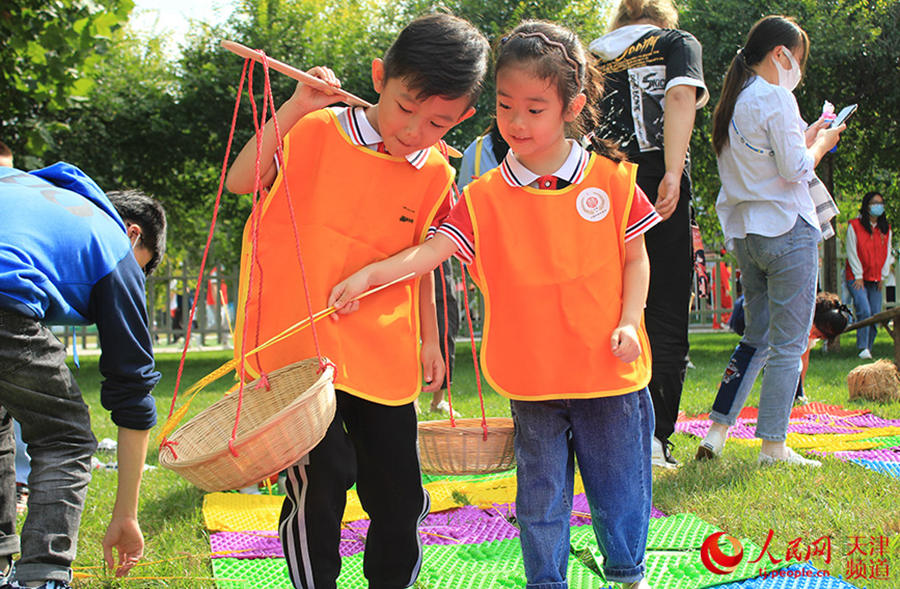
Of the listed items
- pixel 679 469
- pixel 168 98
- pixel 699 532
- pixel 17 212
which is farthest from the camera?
pixel 168 98

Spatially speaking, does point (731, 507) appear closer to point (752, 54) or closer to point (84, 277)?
point (752, 54)

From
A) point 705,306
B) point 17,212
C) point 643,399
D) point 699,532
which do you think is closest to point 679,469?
point 699,532

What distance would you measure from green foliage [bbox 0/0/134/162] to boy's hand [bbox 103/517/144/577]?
265 inches

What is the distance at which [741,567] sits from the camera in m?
2.42

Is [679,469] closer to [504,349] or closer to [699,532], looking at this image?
[699,532]

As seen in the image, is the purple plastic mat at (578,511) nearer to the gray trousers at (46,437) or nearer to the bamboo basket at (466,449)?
the bamboo basket at (466,449)

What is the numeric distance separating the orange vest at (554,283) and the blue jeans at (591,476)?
10 cm

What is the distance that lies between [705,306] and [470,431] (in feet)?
56.2

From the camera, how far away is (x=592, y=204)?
7.29ft

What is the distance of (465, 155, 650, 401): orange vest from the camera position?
7.04 feet

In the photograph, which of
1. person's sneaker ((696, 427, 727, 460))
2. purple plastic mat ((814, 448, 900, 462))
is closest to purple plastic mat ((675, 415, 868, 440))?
purple plastic mat ((814, 448, 900, 462))

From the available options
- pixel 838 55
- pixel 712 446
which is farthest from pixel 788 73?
pixel 838 55

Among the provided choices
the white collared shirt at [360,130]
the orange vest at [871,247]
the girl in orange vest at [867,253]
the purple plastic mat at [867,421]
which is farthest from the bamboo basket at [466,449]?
→ the orange vest at [871,247]

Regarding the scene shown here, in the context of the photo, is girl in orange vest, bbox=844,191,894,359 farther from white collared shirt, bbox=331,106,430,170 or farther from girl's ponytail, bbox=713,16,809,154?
white collared shirt, bbox=331,106,430,170
